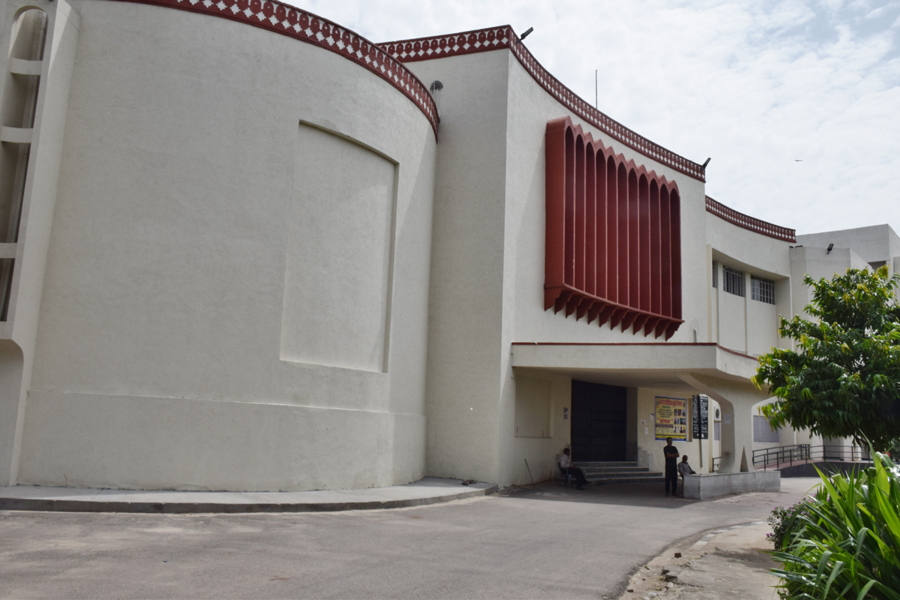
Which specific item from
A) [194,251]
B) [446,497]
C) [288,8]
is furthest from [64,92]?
[446,497]

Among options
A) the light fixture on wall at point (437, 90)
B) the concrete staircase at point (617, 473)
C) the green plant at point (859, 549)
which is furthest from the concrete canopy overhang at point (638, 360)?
the green plant at point (859, 549)

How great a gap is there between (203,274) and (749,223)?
84.4 ft

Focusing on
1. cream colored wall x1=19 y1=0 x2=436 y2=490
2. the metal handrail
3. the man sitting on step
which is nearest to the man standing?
the man sitting on step

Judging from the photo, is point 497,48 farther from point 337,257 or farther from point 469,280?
point 337,257

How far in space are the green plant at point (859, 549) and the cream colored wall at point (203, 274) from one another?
9.44m

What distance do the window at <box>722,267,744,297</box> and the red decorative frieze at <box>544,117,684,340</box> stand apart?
720cm

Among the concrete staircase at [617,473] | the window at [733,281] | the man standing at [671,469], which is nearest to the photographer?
the man standing at [671,469]

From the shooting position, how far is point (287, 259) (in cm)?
1349

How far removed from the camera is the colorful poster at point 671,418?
81.0 ft

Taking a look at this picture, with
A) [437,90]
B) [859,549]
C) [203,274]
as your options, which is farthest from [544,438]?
[859,549]

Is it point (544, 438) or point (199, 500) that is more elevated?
point (544, 438)

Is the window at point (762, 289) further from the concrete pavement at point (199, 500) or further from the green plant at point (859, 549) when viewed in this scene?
the green plant at point (859, 549)

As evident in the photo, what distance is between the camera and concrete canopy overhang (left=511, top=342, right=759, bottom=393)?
16.3 metres

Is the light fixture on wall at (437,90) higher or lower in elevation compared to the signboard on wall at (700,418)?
higher
